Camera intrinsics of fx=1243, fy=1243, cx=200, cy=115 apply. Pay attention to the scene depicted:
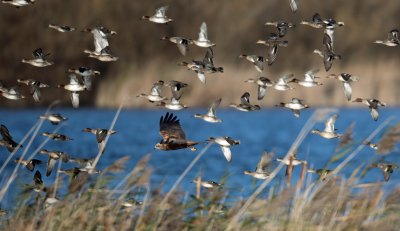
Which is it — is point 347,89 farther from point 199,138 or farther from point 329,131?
point 199,138

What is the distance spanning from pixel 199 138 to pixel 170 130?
2585 centimetres

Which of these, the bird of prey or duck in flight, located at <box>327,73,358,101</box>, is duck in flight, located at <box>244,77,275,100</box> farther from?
the bird of prey

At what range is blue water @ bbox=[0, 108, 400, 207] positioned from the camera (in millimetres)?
27562

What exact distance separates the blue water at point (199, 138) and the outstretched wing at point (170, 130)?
9.25m

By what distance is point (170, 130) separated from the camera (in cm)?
1131

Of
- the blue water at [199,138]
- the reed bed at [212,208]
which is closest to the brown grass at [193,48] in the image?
the blue water at [199,138]

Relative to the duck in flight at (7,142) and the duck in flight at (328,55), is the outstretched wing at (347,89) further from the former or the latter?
the duck in flight at (7,142)

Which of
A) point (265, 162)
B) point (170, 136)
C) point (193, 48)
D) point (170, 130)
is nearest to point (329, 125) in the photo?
point (170, 130)

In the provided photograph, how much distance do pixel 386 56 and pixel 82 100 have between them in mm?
12231

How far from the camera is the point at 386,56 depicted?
44469mm

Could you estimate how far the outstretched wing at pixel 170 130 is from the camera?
11123 mm

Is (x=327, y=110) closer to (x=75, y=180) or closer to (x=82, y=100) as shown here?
(x=75, y=180)

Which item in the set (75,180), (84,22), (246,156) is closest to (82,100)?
(84,22)

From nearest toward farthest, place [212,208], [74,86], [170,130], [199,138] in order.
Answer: [212,208] < [170,130] < [74,86] < [199,138]
